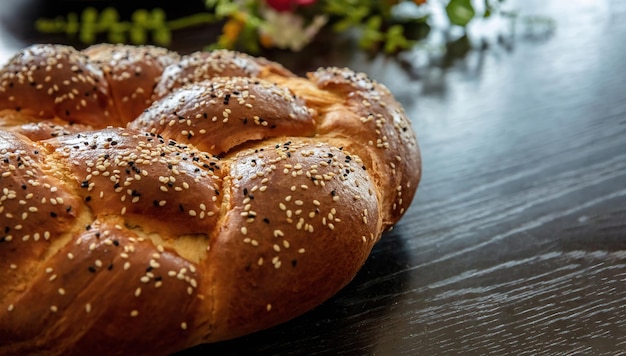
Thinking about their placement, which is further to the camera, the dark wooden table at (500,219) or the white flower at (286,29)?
the white flower at (286,29)

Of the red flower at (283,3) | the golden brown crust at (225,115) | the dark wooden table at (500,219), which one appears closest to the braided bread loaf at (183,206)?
the golden brown crust at (225,115)

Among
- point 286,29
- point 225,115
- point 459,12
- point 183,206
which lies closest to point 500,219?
point 225,115

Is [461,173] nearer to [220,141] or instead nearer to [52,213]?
[220,141]

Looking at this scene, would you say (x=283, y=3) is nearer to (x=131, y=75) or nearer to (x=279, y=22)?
(x=279, y=22)

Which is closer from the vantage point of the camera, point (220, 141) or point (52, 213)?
point (52, 213)

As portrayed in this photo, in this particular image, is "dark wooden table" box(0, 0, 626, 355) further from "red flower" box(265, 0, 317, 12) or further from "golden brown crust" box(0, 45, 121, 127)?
"golden brown crust" box(0, 45, 121, 127)

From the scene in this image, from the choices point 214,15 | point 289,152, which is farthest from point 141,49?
point 214,15

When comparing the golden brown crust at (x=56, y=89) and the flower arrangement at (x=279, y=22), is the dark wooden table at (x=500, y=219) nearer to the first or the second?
the flower arrangement at (x=279, y=22)
